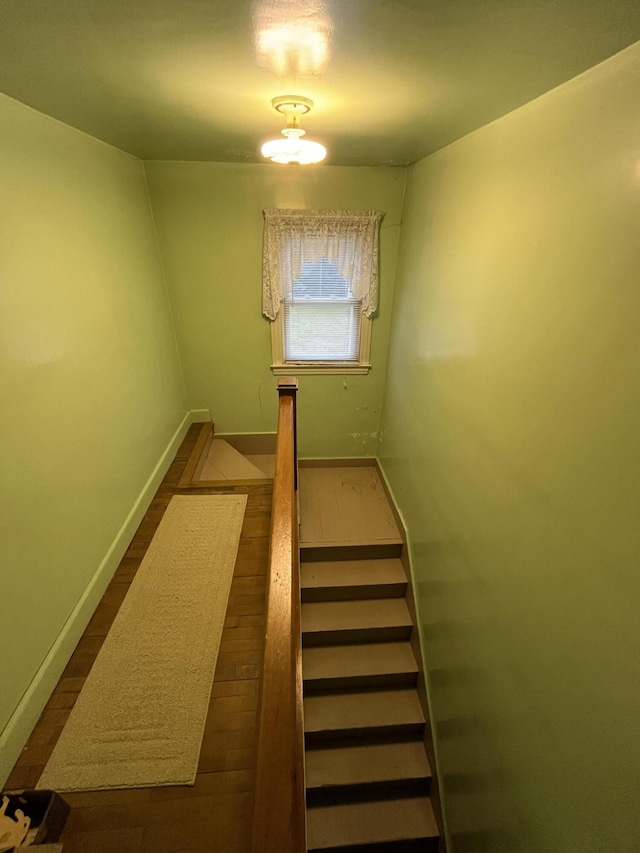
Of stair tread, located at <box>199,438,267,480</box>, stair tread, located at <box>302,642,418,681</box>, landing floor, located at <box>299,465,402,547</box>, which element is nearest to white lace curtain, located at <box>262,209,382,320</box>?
stair tread, located at <box>199,438,267,480</box>

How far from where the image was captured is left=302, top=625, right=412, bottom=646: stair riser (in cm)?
262

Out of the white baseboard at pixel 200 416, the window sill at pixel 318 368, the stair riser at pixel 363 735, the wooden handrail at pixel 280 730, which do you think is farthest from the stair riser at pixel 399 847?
the window sill at pixel 318 368

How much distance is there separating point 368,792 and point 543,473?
2.44 meters

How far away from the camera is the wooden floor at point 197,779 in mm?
1024

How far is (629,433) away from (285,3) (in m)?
1.27

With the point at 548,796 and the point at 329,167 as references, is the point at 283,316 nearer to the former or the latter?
the point at 329,167

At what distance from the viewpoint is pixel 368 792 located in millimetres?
2242

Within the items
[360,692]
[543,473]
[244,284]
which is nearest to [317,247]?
[244,284]

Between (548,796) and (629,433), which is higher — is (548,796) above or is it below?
below

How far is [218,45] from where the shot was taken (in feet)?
3.28

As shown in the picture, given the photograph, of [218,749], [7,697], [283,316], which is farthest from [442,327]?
[7,697]

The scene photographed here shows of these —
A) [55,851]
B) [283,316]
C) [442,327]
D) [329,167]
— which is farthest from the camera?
[283,316]

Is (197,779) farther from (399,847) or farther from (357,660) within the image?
(399,847)

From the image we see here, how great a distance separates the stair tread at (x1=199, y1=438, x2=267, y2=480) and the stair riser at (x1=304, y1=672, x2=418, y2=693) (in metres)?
1.51
